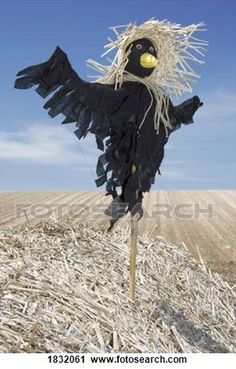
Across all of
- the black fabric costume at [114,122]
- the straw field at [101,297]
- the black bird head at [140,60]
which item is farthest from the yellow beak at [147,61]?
the straw field at [101,297]

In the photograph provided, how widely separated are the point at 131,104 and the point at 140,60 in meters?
0.46

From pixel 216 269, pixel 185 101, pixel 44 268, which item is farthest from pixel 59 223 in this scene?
pixel 216 269

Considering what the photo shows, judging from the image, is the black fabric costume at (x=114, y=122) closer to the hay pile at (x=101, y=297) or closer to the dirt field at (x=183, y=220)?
the hay pile at (x=101, y=297)

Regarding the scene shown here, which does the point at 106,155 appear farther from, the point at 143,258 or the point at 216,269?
the point at 216,269

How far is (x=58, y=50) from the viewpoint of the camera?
182 inches

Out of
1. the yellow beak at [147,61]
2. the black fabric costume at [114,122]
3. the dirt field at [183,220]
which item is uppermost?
the yellow beak at [147,61]

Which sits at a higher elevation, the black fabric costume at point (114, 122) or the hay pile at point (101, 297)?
the black fabric costume at point (114, 122)

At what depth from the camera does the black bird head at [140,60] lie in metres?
5.31

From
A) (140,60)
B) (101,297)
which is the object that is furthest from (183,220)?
(140,60)

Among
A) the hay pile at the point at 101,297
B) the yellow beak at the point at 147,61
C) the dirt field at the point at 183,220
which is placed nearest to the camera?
the hay pile at the point at 101,297

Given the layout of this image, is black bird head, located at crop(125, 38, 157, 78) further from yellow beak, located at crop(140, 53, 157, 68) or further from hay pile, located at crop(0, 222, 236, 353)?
hay pile, located at crop(0, 222, 236, 353)

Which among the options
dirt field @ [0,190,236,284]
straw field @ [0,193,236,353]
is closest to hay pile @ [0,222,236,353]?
straw field @ [0,193,236,353]

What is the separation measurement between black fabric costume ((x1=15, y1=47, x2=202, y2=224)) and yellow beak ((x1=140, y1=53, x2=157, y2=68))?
0.65 ft

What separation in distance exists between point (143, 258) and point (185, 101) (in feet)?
8.54
